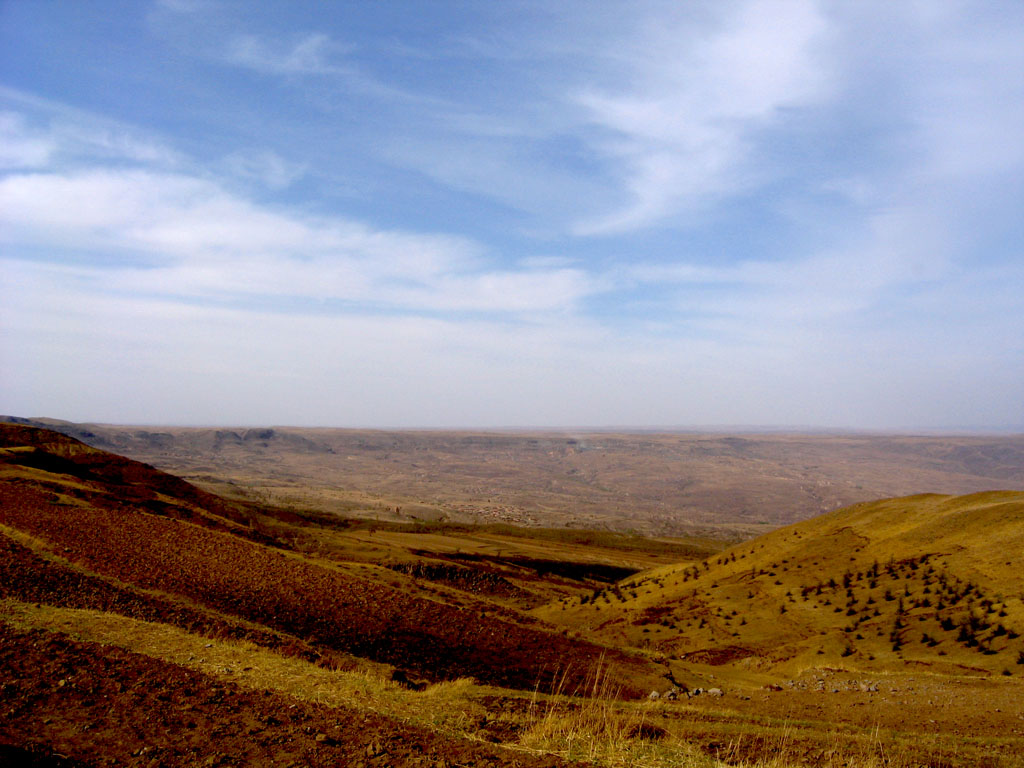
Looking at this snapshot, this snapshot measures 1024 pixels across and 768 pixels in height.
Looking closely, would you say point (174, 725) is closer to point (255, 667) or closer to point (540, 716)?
point (255, 667)

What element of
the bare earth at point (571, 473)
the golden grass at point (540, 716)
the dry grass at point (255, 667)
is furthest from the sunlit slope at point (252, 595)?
the bare earth at point (571, 473)

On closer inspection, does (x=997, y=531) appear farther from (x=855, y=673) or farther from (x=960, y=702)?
(x=960, y=702)

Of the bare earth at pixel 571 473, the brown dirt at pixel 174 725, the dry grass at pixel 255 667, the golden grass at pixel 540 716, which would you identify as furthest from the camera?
the bare earth at pixel 571 473

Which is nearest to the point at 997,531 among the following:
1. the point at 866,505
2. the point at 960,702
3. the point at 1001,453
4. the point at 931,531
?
the point at 931,531

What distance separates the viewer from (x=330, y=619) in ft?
45.9

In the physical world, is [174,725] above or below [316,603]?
above

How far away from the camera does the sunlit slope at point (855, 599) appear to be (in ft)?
54.0

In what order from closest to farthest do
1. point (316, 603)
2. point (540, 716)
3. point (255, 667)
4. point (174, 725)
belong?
point (174, 725) < point (540, 716) < point (255, 667) < point (316, 603)

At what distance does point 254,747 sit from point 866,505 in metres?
33.3

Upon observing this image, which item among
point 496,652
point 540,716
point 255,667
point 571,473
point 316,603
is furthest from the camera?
point 571,473

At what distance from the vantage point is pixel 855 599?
20.6m

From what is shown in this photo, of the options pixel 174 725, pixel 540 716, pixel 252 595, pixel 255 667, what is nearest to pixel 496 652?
pixel 252 595

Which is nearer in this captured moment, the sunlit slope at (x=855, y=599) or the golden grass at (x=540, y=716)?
the golden grass at (x=540, y=716)

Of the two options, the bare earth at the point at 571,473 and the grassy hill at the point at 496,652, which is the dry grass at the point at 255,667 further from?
the bare earth at the point at 571,473
